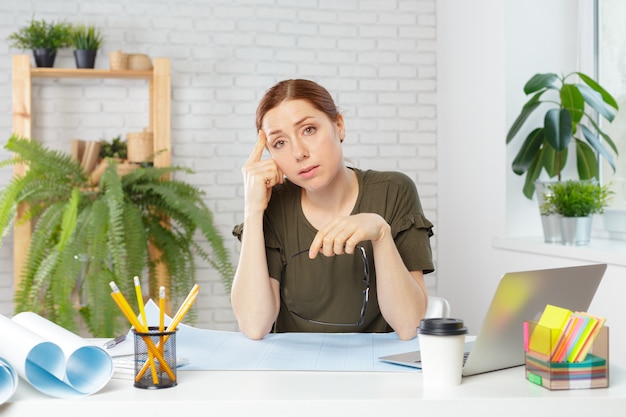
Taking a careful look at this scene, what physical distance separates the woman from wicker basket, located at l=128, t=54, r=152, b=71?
2035 mm

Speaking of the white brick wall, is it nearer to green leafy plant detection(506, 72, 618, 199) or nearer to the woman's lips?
green leafy plant detection(506, 72, 618, 199)

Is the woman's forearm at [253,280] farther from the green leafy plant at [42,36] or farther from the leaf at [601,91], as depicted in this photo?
the green leafy plant at [42,36]

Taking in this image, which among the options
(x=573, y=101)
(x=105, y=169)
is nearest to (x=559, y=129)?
(x=573, y=101)

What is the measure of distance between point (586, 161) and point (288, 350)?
78.3 inches

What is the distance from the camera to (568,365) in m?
1.15

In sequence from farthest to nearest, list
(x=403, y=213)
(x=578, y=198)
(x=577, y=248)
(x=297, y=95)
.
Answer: (x=578, y=198), (x=577, y=248), (x=403, y=213), (x=297, y=95)

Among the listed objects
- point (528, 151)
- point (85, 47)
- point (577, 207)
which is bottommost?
point (577, 207)

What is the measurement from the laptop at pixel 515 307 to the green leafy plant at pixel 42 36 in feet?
9.87

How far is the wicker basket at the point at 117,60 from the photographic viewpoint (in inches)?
149

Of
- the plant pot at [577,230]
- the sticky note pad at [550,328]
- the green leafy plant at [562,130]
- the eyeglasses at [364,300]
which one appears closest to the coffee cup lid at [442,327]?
the sticky note pad at [550,328]

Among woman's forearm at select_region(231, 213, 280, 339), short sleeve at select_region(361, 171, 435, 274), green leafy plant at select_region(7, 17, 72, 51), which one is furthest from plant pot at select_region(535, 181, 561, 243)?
green leafy plant at select_region(7, 17, 72, 51)

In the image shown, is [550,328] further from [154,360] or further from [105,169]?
[105,169]

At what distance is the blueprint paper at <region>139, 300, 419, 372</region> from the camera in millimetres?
1344

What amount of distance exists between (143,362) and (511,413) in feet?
1.84
